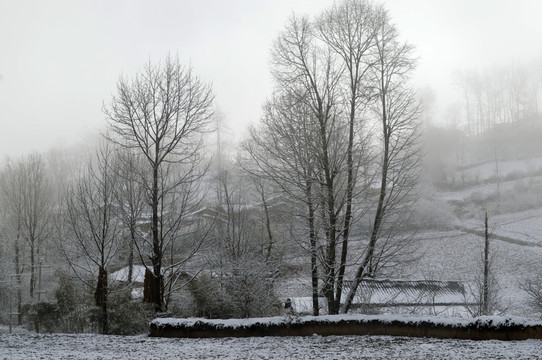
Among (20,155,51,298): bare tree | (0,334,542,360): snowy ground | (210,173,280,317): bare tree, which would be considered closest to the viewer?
(0,334,542,360): snowy ground

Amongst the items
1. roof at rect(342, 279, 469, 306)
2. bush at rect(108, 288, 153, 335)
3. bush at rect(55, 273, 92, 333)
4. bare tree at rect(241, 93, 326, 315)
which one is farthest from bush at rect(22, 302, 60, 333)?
roof at rect(342, 279, 469, 306)

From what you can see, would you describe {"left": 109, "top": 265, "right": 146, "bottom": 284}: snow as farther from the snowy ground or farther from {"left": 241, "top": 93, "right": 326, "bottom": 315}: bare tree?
the snowy ground

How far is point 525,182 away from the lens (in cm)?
5222

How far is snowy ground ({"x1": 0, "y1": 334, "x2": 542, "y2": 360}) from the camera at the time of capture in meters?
8.47

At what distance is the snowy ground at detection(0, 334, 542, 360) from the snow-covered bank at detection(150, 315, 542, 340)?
307 millimetres

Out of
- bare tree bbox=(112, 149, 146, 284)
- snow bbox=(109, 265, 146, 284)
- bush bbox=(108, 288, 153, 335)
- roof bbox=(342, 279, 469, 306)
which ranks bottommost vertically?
roof bbox=(342, 279, 469, 306)

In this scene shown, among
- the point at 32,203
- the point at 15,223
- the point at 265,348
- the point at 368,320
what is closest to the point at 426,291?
the point at 368,320

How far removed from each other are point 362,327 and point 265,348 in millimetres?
2359

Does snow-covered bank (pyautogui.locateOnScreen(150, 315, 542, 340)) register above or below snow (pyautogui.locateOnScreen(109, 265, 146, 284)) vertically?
below

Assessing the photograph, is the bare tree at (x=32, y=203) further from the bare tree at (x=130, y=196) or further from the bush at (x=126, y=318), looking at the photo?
the bush at (x=126, y=318)

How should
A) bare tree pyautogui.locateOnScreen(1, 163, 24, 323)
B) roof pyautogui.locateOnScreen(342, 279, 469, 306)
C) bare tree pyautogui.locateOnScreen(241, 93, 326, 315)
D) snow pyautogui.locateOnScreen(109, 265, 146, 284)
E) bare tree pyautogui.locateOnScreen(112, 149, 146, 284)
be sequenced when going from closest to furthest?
bare tree pyautogui.locateOnScreen(241, 93, 326, 315)
bare tree pyautogui.locateOnScreen(112, 149, 146, 284)
snow pyautogui.locateOnScreen(109, 265, 146, 284)
roof pyautogui.locateOnScreen(342, 279, 469, 306)
bare tree pyautogui.locateOnScreen(1, 163, 24, 323)

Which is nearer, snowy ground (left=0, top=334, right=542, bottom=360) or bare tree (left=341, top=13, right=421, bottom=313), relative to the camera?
snowy ground (left=0, top=334, right=542, bottom=360)

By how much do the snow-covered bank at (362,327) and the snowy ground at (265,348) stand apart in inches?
12.1

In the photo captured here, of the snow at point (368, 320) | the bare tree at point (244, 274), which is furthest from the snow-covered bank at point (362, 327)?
the bare tree at point (244, 274)
